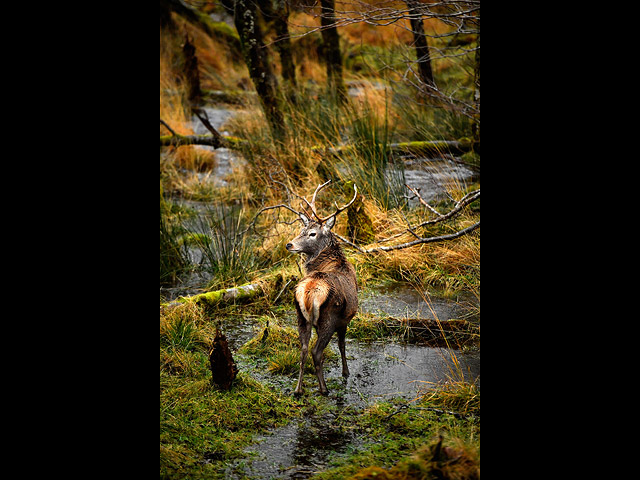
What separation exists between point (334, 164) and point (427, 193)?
1.08 m

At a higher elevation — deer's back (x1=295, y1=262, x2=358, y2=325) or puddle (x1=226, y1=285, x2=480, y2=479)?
deer's back (x1=295, y1=262, x2=358, y2=325)

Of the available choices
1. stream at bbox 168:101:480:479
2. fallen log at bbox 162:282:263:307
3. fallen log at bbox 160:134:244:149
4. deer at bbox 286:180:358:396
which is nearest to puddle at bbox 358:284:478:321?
stream at bbox 168:101:480:479

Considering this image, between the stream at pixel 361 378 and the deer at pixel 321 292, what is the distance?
16cm

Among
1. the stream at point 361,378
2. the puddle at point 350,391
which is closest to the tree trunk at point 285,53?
the stream at point 361,378

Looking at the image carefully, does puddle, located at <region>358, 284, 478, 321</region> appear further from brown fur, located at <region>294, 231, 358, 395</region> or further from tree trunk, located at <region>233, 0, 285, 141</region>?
tree trunk, located at <region>233, 0, 285, 141</region>

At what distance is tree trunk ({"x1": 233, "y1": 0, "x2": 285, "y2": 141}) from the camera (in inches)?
281

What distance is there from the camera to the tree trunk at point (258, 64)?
7145 mm

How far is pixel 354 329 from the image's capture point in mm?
3730

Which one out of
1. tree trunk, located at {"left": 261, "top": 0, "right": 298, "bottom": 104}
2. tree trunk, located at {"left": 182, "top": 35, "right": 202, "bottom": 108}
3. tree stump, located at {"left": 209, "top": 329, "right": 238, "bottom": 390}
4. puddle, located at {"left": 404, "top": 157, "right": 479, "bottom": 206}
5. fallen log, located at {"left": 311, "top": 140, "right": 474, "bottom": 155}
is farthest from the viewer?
tree trunk, located at {"left": 182, "top": 35, "right": 202, "bottom": 108}

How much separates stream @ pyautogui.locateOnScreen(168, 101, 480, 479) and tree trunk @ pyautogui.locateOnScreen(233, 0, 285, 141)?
3.12 meters
